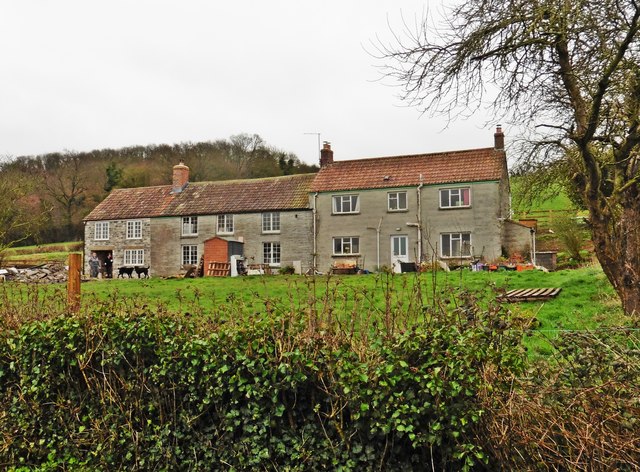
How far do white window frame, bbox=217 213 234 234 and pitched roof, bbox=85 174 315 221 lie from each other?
1.43ft

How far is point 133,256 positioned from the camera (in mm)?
40156

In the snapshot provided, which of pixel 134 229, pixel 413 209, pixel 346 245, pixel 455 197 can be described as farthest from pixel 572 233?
pixel 134 229

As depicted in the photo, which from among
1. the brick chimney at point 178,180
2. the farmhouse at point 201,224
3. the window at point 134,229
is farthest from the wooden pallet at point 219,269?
→ the brick chimney at point 178,180

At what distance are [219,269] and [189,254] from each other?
529 cm

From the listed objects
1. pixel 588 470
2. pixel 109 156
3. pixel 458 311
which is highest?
pixel 109 156

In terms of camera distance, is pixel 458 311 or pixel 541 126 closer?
pixel 458 311

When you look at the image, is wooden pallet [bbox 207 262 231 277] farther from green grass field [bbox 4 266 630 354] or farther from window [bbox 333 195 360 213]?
green grass field [bbox 4 266 630 354]

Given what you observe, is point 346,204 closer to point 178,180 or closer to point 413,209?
point 413,209

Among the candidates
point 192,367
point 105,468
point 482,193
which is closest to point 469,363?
point 192,367

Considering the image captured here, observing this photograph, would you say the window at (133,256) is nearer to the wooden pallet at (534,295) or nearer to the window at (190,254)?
the window at (190,254)

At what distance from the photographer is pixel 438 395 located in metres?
3.87

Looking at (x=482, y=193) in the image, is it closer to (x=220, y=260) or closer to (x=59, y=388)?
(x=220, y=260)

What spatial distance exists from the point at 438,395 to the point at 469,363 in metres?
0.33

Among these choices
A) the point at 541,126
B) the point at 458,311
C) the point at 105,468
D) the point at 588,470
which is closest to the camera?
the point at 588,470
